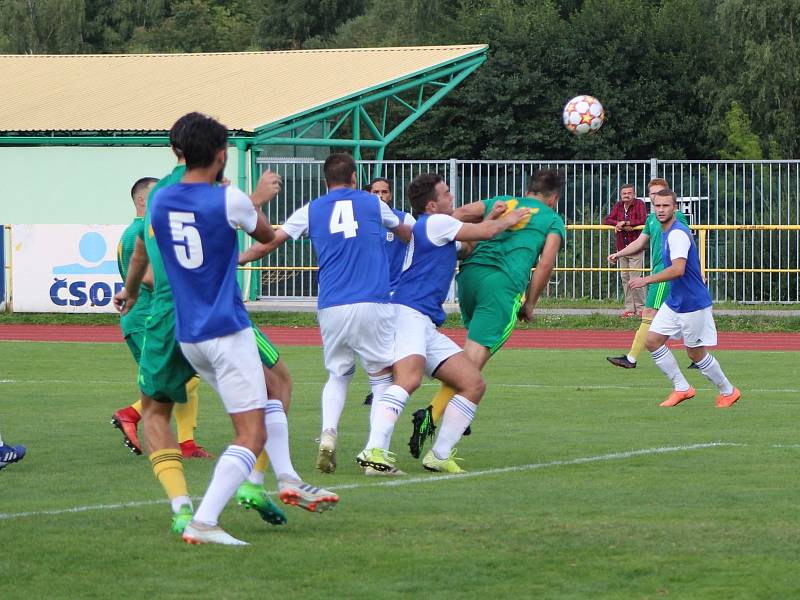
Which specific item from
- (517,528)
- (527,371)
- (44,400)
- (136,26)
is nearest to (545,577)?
(517,528)

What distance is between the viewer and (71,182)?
2914cm

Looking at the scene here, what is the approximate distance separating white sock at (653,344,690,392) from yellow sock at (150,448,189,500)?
7174mm

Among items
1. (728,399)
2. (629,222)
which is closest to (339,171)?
(728,399)

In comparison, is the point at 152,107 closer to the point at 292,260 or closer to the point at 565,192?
the point at 292,260

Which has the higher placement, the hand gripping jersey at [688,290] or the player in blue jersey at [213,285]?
the player in blue jersey at [213,285]

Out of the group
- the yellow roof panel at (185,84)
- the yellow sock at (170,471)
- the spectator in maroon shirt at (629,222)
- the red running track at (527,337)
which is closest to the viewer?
the yellow sock at (170,471)

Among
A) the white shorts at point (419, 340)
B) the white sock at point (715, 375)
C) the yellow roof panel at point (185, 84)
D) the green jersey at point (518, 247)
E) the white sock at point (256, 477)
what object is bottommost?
the white sock at point (715, 375)

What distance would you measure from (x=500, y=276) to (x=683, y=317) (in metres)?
3.67

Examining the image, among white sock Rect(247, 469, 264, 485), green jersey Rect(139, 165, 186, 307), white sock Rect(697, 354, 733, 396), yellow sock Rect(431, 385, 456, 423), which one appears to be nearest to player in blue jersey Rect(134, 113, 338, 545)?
green jersey Rect(139, 165, 186, 307)

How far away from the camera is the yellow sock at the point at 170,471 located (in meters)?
7.07

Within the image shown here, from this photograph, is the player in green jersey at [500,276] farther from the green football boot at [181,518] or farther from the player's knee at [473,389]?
A: the green football boot at [181,518]

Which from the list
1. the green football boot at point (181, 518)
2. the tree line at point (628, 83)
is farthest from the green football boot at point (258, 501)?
the tree line at point (628, 83)

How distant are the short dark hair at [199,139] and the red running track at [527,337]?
1416 cm

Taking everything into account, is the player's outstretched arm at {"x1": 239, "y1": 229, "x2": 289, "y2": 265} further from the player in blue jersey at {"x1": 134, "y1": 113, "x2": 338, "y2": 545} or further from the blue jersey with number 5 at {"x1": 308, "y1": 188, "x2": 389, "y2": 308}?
the player in blue jersey at {"x1": 134, "y1": 113, "x2": 338, "y2": 545}
